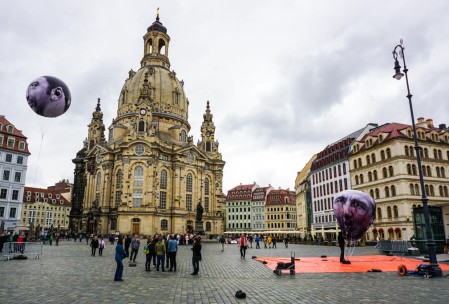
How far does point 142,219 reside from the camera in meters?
66.2

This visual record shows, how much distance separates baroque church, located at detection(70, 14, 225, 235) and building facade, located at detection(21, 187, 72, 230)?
2588cm

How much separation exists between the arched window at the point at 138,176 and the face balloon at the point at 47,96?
53.5 meters

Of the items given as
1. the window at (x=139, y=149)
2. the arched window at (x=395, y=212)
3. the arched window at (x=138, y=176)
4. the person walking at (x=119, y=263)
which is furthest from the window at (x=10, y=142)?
the arched window at (x=395, y=212)

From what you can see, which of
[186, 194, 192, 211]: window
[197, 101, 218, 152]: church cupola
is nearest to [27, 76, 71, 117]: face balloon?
[186, 194, 192, 211]: window

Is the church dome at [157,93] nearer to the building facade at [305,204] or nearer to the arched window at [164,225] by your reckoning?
the arched window at [164,225]

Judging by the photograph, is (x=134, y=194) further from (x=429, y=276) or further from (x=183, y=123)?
(x=429, y=276)

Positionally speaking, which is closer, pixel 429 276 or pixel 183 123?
pixel 429 276

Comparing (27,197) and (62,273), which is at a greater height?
(27,197)

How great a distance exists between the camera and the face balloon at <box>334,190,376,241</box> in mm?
20734

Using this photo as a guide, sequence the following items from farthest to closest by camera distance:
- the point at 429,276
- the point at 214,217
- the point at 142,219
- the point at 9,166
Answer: the point at 214,217 → the point at 142,219 → the point at 9,166 → the point at 429,276

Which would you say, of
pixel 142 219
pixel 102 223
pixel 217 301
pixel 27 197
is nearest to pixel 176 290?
pixel 217 301

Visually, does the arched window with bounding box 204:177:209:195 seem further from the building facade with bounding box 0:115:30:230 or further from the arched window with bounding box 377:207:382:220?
the arched window with bounding box 377:207:382:220

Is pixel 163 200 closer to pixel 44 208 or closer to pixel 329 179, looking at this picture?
pixel 329 179

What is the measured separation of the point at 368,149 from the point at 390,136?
4559 millimetres
